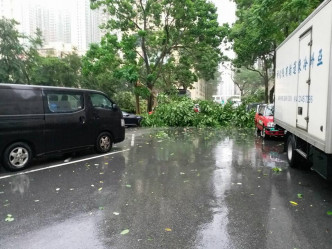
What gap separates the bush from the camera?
19.5 m

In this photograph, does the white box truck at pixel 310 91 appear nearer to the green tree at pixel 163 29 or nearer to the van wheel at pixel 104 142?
the van wheel at pixel 104 142

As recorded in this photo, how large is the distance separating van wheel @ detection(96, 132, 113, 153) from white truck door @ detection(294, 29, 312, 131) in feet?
19.2

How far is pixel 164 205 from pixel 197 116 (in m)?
15.2

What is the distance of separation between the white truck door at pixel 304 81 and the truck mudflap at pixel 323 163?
24.8 inches

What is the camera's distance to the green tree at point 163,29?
21656 mm

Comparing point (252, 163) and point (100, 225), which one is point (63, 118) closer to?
point (100, 225)

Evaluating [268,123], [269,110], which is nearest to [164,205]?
[268,123]

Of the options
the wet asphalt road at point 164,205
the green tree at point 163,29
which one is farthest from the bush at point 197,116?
the wet asphalt road at point 164,205

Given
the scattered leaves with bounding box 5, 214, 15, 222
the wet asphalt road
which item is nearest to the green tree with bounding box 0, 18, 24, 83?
the wet asphalt road

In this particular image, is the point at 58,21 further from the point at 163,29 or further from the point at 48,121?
the point at 48,121

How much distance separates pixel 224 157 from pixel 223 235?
542 cm

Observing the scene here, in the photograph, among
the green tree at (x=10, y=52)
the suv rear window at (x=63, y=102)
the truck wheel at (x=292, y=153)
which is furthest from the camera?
the green tree at (x=10, y=52)

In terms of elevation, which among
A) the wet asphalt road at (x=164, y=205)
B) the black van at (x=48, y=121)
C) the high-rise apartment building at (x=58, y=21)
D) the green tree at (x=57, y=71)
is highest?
the high-rise apartment building at (x=58, y=21)

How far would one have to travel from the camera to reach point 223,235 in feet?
12.8
